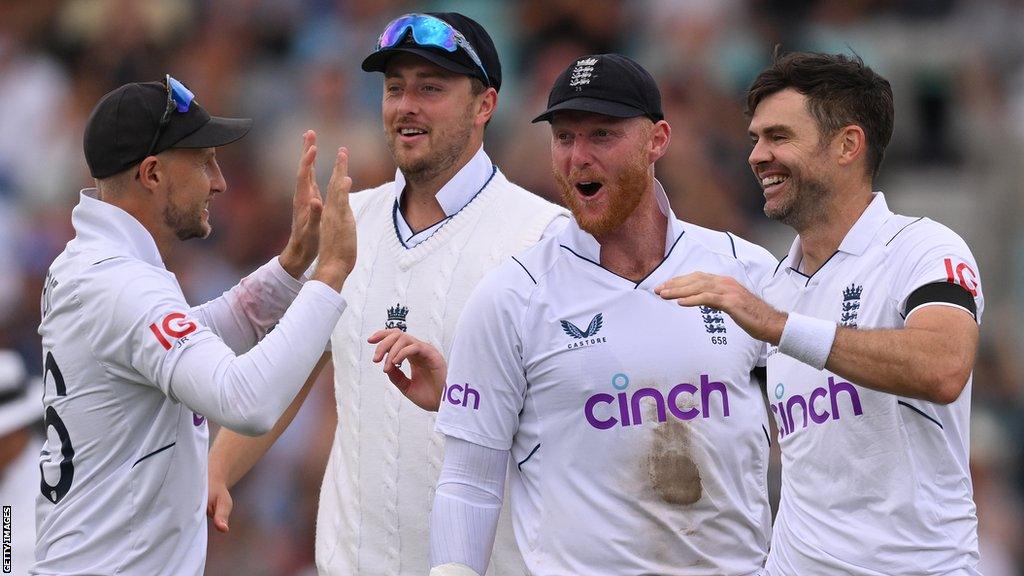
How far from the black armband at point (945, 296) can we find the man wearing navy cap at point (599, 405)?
1.87 feet

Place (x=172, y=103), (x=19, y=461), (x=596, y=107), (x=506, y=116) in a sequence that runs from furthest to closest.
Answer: (x=506, y=116)
(x=19, y=461)
(x=172, y=103)
(x=596, y=107)

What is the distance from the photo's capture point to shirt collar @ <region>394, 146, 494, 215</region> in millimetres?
5207

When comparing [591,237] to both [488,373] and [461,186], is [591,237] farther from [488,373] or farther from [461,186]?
[461,186]

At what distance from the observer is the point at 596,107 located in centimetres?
432

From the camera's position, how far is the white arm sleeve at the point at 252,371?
4059 millimetres

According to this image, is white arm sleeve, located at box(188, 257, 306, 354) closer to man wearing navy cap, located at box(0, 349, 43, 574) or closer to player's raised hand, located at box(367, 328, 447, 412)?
player's raised hand, located at box(367, 328, 447, 412)

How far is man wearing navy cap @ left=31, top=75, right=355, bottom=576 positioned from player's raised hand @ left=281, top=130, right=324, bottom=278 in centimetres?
15

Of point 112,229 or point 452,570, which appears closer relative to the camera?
point 452,570

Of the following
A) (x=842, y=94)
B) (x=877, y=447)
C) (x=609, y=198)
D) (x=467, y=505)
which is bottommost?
(x=467, y=505)

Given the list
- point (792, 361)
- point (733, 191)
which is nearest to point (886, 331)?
point (792, 361)

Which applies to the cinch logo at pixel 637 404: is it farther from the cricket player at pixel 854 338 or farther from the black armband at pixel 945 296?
the black armband at pixel 945 296

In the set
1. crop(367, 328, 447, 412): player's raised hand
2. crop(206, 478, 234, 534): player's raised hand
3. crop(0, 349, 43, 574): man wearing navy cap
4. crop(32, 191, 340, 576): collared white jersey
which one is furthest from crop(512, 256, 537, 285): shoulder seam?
crop(0, 349, 43, 574): man wearing navy cap

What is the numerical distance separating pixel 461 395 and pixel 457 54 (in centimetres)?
140

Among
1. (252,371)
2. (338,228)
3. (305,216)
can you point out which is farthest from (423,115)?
(252,371)
